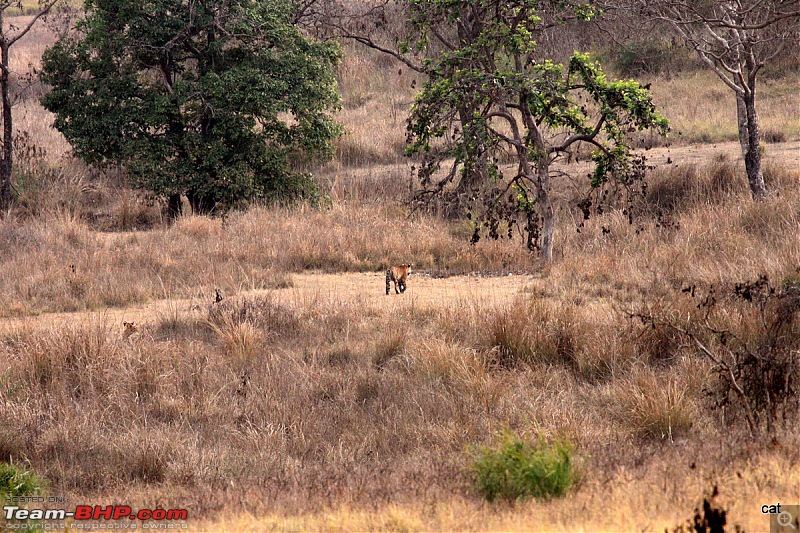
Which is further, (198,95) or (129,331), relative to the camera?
(198,95)

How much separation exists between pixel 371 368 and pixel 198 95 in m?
10.7

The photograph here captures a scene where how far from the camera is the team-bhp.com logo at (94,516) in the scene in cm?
502

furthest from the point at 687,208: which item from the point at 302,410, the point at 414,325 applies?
the point at 302,410

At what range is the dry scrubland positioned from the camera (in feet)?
16.7

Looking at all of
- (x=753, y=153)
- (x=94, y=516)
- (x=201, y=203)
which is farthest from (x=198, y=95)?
(x=94, y=516)

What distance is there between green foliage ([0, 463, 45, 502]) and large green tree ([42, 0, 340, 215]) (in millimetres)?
11692

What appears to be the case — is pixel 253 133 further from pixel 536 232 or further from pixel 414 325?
pixel 414 325

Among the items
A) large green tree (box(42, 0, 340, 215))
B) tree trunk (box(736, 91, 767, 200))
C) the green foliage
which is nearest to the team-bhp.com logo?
the green foliage

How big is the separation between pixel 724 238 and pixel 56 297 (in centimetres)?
876

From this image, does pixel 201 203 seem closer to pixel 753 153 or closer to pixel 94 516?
pixel 753 153

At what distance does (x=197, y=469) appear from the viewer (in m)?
6.35

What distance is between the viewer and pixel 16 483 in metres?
5.96

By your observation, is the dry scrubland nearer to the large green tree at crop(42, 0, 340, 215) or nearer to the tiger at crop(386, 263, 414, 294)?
the tiger at crop(386, 263, 414, 294)

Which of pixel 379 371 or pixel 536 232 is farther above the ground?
pixel 536 232
